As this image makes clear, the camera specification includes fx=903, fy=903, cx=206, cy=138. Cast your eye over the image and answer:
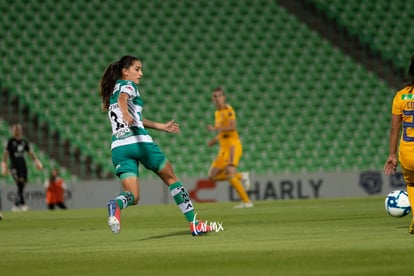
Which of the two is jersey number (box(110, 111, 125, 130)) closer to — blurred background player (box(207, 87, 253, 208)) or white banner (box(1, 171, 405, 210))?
blurred background player (box(207, 87, 253, 208))

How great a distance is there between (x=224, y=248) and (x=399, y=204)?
3.41m

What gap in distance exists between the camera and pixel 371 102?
26656 mm

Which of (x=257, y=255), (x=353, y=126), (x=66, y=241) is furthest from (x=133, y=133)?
(x=353, y=126)

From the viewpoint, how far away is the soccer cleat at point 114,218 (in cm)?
853

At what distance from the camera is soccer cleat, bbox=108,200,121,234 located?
8531 mm

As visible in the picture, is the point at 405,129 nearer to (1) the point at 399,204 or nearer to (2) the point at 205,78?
(1) the point at 399,204

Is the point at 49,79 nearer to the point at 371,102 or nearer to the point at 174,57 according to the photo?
the point at 174,57

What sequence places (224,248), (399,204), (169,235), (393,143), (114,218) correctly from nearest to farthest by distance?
1. (224,248)
2. (114,218)
3. (393,143)
4. (169,235)
5. (399,204)

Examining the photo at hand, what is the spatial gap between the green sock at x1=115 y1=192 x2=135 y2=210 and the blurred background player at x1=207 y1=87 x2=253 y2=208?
26.7 feet

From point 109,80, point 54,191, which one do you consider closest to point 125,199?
point 109,80

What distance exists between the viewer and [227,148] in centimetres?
1797

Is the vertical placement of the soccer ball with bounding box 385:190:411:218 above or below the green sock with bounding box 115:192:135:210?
below

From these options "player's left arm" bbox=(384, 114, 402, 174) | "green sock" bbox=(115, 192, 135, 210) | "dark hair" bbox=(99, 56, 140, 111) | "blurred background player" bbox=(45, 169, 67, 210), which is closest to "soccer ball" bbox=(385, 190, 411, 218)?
"player's left arm" bbox=(384, 114, 402, 174)

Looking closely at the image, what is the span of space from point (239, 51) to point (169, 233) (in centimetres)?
1721
